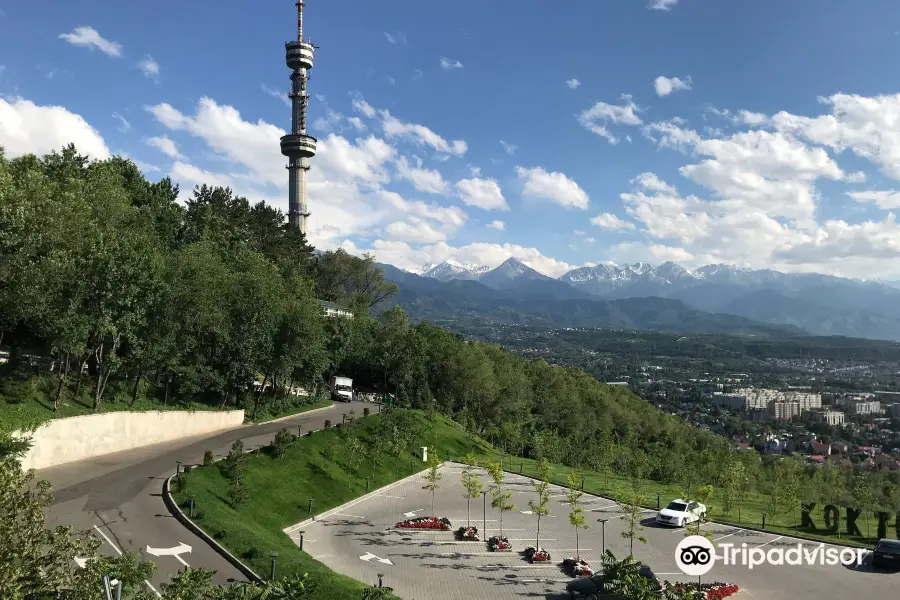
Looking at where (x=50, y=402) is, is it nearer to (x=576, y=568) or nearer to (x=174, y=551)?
(x=174, y=551)

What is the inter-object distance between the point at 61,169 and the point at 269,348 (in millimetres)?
20742

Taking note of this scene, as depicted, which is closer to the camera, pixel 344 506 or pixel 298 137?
pixel 344 506

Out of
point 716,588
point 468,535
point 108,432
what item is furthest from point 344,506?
point 716,588

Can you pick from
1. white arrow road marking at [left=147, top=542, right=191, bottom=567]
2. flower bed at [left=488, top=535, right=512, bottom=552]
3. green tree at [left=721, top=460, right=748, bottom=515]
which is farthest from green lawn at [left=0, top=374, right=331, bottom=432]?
green tree at [left=721, top=460, right=748, bottom=515]

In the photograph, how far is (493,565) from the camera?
24.4 metres

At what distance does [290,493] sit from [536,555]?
1296cm

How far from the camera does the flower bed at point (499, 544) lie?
86.2 feet

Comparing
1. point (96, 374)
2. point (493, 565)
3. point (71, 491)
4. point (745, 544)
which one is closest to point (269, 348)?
point (96, 374)

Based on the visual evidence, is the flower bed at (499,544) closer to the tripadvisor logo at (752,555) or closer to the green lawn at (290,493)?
the tripadvisor logo at (752,555)

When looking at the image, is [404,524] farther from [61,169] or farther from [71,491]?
[61,169]

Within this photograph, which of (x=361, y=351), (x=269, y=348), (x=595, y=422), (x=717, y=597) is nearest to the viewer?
(x=717, y=597)

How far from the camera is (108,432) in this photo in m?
32.1

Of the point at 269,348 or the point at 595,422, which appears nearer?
the point at 269,348

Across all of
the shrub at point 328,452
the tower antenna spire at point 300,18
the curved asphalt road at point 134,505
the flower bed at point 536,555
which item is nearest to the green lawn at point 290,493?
the shrub at point 328,452
